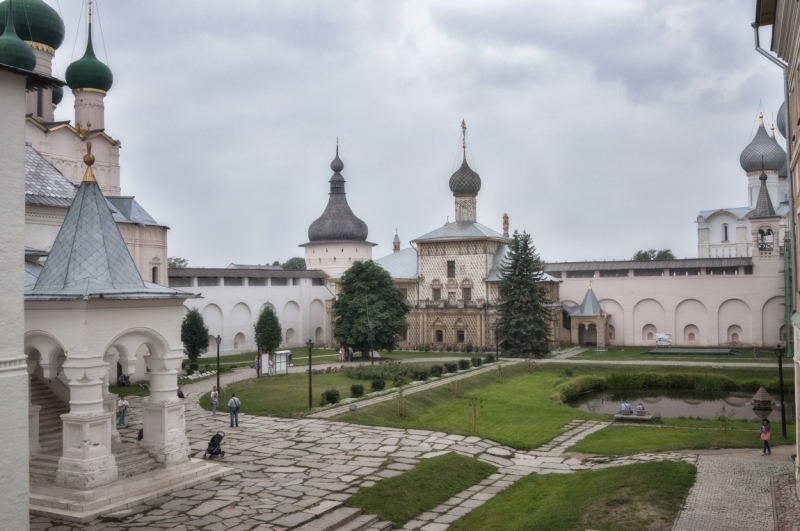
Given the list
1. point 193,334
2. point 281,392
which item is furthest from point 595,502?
point 193,334

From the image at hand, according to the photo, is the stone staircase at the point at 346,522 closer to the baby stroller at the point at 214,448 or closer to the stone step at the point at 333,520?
the stone step at the point at 333,520

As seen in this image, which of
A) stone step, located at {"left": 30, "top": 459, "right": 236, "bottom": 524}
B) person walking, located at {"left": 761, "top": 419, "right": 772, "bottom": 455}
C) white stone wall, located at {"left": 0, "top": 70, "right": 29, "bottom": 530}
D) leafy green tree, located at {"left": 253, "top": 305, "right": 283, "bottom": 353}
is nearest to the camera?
white stone wall, located at {"left": 0, "top": 70, "right": 29, "bottom": 530}

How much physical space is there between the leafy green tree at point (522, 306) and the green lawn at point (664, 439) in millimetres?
15022

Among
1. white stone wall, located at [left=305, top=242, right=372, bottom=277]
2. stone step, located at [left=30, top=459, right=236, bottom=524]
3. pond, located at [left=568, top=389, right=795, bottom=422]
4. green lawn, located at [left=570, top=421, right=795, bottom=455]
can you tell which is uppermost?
white stone wall, located at [left=305, top=242, right=372, bottom=277]

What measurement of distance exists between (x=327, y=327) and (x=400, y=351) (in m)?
A: 6.17

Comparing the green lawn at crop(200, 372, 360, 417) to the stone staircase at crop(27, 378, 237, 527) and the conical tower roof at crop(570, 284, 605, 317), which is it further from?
the conical tower roof at crop(570, 284, 605, 317)

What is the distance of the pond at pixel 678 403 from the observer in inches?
846

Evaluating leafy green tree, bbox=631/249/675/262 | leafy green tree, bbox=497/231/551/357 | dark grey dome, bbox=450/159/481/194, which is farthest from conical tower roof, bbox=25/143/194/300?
leafy green tree, bbox=631/249/675/262

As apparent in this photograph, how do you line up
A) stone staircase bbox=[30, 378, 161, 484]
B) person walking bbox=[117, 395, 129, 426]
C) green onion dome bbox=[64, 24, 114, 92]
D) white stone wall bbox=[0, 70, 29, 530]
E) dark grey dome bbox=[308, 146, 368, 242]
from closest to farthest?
white stone wall bbox=[0, 70, 29, 530] → stone staircase bbox=[30, 378, 161, 484] → person walking bbox=[117, 395, 129, 426] → green onion dome bbox=[64, 24, 114, 92] → dark grey dome bbox=[308, 146, 368, 242]

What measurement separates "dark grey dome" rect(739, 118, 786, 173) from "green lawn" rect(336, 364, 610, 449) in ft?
91.9

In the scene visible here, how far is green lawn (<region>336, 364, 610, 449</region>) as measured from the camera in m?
17.1

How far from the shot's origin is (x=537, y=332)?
33.2 m

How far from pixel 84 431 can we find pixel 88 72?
1934 cm

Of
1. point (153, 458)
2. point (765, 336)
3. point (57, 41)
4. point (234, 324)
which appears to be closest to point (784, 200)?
point (765, 336)
